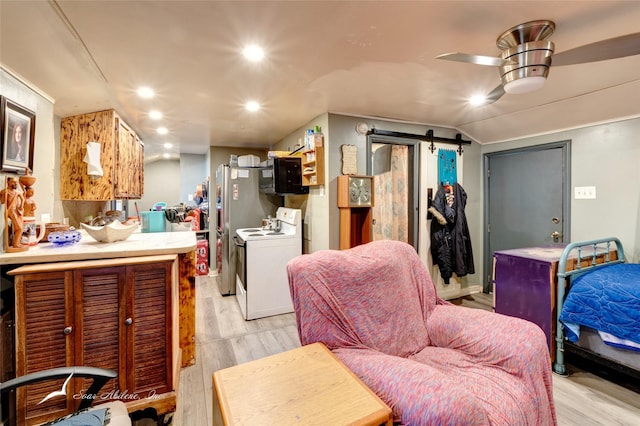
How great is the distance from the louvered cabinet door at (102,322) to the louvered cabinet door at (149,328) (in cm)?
5

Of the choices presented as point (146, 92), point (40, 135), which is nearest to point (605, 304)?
point (146, 92)

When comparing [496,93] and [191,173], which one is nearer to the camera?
[496,93]

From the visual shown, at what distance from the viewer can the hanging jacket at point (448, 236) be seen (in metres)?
3.71

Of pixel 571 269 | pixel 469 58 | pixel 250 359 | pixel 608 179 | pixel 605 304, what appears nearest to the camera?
→ pixel 469 58

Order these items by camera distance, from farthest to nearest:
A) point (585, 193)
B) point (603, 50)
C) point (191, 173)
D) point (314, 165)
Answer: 1. point (191, 173)
2. point (314, 165)
3. point (585, 193)
4. point (603, 50)

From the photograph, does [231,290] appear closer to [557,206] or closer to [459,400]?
[459,400]

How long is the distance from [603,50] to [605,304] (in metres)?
1.66

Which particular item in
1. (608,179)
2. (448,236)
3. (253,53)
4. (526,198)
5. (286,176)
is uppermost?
(253,53)

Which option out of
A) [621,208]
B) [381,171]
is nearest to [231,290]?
[381,171]

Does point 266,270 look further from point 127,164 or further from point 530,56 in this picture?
point 530,56

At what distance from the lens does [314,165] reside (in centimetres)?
330

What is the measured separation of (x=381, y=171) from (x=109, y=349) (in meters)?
3.93

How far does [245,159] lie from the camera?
4309 millimetres

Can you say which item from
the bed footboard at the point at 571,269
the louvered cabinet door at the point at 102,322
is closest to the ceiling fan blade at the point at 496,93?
the bed footboard at the point at 571,269
